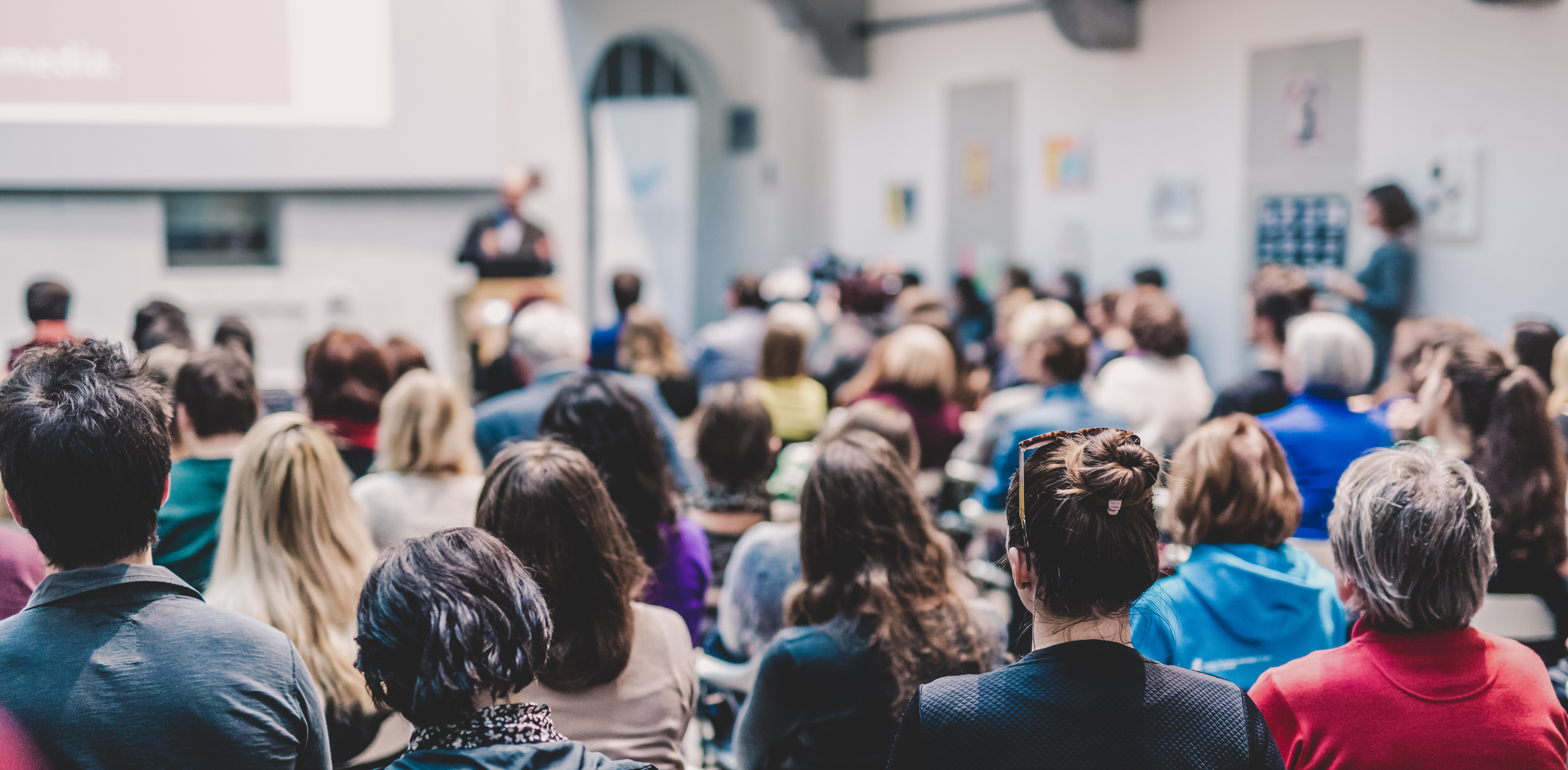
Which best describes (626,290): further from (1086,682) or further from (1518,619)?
(1086,682)

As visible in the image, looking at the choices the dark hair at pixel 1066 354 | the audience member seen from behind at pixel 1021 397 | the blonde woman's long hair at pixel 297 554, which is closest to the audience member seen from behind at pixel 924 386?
the audience member seen from behind at pixel 1021 397

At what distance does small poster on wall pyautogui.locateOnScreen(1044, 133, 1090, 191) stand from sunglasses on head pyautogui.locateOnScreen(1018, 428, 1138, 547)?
7560 mm

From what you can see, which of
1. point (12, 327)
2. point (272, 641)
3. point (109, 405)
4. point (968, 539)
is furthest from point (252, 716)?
point (12, 327)

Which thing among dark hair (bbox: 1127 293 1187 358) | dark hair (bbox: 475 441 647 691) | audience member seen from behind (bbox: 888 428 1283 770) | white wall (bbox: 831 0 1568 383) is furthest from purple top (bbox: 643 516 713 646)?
white wall (bbox: 831 0 1568 383)

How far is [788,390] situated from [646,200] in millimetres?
5931

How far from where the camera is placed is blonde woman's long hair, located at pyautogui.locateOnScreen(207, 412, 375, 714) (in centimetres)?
229

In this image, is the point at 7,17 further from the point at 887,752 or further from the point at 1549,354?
the point at 1549,354

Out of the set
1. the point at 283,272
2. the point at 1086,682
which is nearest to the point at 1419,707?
the point at 1086,682

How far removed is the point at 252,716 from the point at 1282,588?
174 cm

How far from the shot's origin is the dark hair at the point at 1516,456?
2662mm

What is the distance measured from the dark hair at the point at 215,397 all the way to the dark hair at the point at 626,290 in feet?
10.0

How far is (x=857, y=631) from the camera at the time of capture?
2119mm

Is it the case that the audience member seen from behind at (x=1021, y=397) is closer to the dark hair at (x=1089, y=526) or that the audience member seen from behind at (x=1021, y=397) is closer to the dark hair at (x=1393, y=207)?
the dark hair at (x=1393, y=207)

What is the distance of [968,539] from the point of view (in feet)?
16.0
